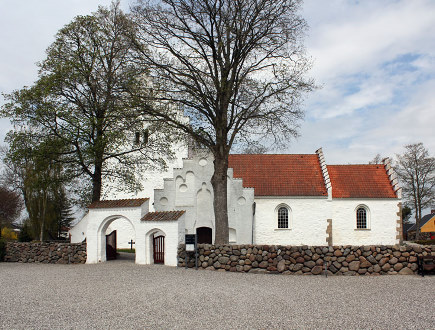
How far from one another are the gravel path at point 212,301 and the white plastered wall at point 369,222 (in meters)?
10.7

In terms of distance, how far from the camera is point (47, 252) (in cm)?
1945

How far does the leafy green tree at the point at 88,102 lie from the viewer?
1866 centimetres

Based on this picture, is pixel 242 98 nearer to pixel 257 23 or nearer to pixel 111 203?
pixel 257 23

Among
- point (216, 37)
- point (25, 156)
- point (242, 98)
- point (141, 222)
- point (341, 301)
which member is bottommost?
point (341, 301)

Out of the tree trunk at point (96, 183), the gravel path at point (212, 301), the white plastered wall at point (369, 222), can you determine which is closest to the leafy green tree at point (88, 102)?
the tree trunk at point (96, 183)

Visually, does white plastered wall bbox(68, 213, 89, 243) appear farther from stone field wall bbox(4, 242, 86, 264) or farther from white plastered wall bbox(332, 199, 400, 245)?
white plastered wall bbox(332, 199, 400, 245)

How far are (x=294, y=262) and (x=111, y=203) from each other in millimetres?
8571

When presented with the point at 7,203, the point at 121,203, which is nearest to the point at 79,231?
the point at 121,203

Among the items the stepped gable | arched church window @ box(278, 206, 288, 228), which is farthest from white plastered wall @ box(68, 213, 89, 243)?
arched church window @ box(278, 206, 288, 228)

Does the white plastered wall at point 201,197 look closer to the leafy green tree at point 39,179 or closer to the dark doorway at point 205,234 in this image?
the dark doorway at point 205,234

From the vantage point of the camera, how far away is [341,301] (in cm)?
945

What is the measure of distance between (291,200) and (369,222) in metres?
4.90

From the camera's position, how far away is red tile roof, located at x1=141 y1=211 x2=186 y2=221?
16.8m

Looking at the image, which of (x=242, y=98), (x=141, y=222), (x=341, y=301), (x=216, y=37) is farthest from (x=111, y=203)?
(x=341, y=301)
